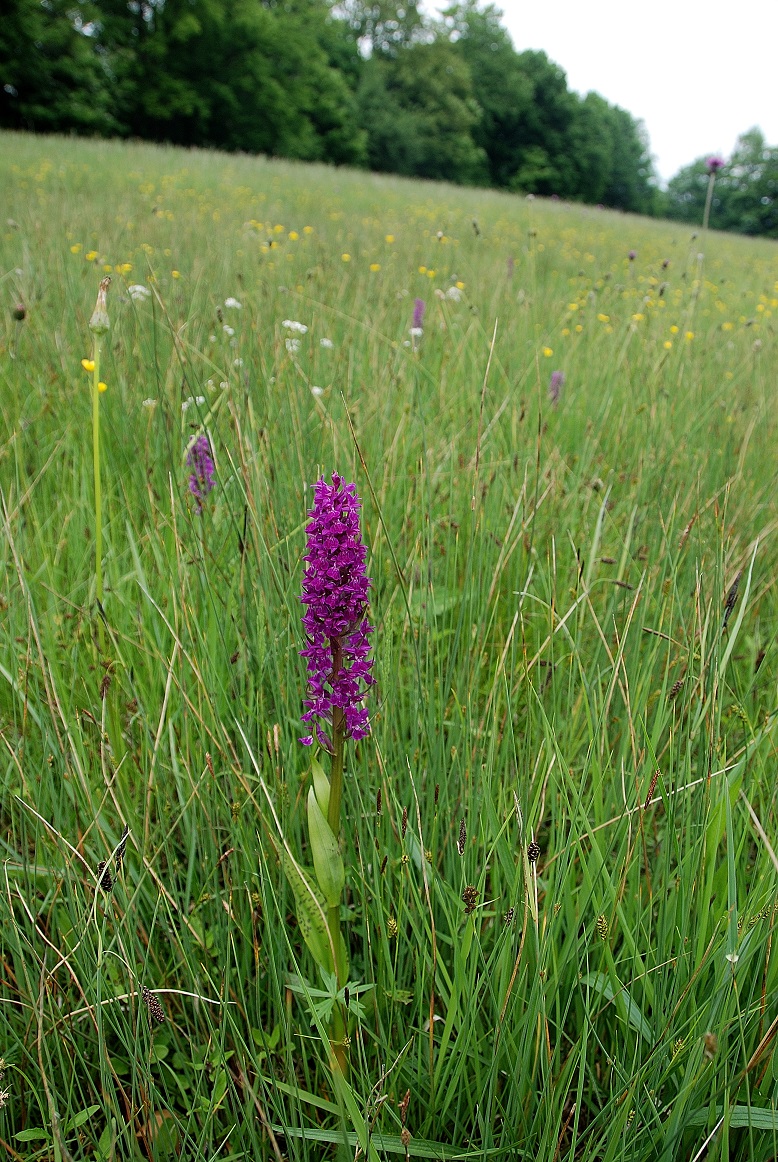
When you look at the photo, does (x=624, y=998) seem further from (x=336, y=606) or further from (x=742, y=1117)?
(x=336, y=606)

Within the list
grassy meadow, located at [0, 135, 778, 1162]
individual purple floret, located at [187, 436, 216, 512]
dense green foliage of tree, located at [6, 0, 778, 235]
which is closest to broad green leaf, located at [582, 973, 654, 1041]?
grassy meadow, located at [0, 135, 778, 1162]

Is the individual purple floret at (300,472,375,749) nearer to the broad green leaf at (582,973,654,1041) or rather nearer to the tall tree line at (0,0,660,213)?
the broad green leaf at (582,973,654,1041)

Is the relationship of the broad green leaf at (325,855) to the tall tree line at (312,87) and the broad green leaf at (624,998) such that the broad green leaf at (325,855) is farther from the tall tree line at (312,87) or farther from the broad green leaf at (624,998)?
the tall tree line at (312,87)

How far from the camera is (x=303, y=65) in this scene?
29.1 metres

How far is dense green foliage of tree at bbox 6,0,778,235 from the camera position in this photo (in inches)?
904

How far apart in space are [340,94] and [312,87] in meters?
1.21

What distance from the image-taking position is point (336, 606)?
32.0 inches

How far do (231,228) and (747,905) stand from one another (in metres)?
5.81

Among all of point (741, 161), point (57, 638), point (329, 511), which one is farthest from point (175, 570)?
point (741, 161)

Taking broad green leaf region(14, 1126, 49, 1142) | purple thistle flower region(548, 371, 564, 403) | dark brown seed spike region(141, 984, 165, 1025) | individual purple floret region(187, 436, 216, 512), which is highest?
purple thistle flower region(548, 371, 564, 403)

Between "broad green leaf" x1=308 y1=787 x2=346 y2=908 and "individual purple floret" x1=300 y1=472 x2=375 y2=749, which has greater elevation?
"individual purple floret" x1=300 y1=472 x2=375 y2=749

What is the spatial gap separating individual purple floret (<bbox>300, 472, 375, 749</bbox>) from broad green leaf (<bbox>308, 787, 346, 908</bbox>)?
84 millimetres

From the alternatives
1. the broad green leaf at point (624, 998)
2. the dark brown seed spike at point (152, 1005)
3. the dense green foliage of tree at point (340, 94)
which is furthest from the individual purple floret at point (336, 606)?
the dense green foliage of tree at point (340, 94)

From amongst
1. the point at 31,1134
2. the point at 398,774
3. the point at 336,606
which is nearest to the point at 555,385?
the point at 398,774
